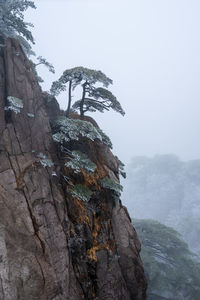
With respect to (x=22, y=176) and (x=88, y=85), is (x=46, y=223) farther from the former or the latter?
(x=88, y=85)

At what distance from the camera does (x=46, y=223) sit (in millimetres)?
8406

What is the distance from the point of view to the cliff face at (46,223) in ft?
24.6

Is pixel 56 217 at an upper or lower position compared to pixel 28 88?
lower

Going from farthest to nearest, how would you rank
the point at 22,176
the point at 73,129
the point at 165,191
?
the point at 165,191 < the point at 73,129 < the point at 22,176

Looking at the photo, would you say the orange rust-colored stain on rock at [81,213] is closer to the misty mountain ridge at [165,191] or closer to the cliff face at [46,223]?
the cliff face at [46,223]

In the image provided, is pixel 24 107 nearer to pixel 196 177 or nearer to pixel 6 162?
pixel 6 162

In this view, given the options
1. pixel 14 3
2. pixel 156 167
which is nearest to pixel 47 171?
pixel 14 3

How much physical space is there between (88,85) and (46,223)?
25.8 feet

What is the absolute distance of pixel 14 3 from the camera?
1111 cm

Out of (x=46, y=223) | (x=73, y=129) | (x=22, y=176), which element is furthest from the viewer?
(x=73, y=129)

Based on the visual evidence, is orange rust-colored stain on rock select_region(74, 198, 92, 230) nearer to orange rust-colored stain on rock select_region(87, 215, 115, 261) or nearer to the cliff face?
the cliff face

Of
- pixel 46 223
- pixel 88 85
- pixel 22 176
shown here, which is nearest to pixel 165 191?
pixel 88 85

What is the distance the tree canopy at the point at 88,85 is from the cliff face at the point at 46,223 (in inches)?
61.8

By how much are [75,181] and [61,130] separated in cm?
265
